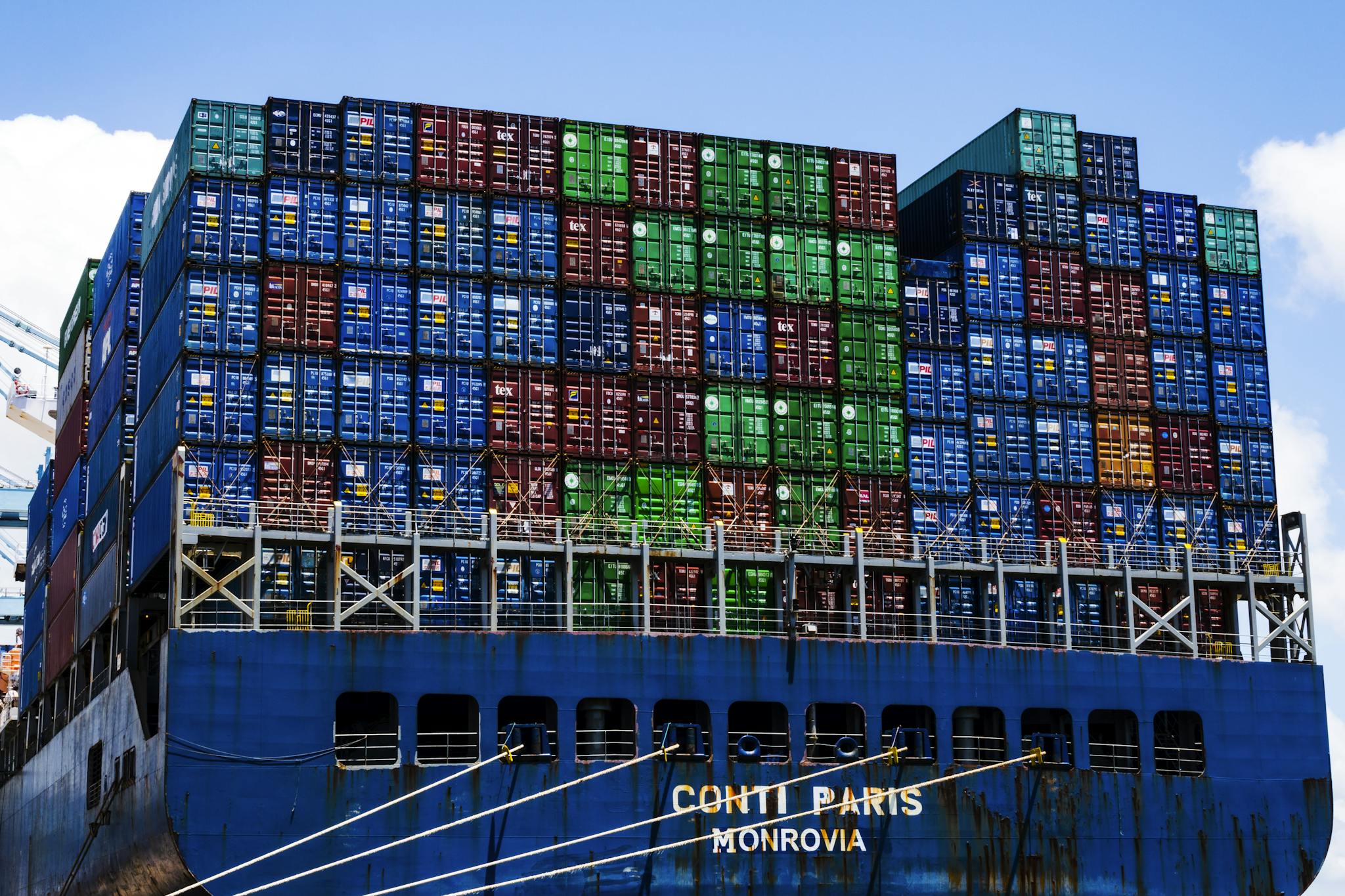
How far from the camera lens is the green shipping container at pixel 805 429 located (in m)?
57.3

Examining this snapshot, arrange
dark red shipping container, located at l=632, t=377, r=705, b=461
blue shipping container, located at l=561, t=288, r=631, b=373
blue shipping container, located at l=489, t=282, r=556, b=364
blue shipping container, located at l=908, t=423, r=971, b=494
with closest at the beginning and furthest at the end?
blue shipping container, located at l=489, t=282, r=556, b=364, dark red shipping container, located at l=632, t=377, r=705, b=461, blue shipping container, located at l=561, t=288, r=631, b=373, blue shipping container, located at l=908, t=423, r=971, b=494

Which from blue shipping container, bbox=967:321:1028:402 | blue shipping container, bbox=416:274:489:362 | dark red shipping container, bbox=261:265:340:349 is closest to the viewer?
dark red shipping container, bbox=261:265:340:349

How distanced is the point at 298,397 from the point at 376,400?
219 centimetres

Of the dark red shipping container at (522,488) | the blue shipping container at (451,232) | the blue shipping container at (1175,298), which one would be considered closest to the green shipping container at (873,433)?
the dark red shipping container at (522,488)

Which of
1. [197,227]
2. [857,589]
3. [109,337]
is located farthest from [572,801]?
[109,337]

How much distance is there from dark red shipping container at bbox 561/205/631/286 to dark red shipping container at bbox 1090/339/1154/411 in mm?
16282

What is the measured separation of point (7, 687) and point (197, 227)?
51.9m

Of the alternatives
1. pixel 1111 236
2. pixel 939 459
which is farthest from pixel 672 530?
pixel 1111 236

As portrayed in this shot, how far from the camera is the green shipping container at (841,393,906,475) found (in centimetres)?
5806

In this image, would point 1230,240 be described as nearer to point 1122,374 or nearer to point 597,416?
point 1122,374

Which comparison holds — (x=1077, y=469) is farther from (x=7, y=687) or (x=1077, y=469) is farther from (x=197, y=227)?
(x=7, y=687)

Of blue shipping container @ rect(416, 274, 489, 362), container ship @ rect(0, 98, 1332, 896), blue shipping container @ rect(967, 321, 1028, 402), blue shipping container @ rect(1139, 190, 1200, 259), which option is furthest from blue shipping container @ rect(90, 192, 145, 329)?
blue shipping container @ rect(1139, 190, 1200, 259)

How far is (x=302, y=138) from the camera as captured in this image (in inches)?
2202

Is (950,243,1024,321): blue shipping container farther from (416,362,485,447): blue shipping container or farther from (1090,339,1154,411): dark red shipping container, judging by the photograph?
(416,362,485,447): blue shipping container
